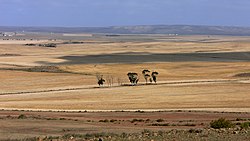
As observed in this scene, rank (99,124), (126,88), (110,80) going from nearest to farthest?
(99,124) < (126,88) < (110,80)

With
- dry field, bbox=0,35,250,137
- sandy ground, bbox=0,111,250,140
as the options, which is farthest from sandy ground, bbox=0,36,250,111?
sandy ground, bbox=0,111,250,140

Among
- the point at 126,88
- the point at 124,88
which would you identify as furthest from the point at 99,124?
the point at 124,88

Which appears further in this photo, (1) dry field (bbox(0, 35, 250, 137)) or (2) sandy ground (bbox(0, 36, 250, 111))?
(2) sandy ground (bbox(0, 36, 250, 111))

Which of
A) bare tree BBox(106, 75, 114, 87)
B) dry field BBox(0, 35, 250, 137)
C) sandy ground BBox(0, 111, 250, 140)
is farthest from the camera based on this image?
bare tree BBox(106, 75, 114, 87)

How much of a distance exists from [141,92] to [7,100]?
16.7 metres

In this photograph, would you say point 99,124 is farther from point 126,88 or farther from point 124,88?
point 124,88

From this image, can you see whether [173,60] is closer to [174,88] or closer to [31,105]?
[174,88]

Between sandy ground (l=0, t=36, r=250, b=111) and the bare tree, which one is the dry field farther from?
the bare tree

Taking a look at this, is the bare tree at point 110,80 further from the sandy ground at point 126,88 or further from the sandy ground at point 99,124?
the sandy ground at point 99,124

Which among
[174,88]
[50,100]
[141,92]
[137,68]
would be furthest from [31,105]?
[137,68]

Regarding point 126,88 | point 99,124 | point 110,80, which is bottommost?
point 99,124

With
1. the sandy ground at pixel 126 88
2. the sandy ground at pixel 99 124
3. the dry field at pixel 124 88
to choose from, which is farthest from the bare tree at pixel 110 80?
the sandy ground at pixel 99 124

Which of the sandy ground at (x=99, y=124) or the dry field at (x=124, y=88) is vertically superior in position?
the dry field at (x=124, y=88)

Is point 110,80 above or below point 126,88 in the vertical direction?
above
